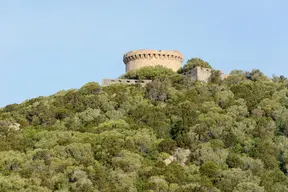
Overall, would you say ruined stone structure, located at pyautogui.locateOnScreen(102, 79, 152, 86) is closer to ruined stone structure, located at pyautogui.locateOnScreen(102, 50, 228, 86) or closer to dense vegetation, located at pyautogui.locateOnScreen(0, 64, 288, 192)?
dense vegetation, located at pyautogui.locateOnScreen(0, 64, 288, 192)

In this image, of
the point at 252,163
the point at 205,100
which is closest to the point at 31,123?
the point at 205,100

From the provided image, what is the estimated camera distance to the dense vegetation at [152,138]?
5369 cm

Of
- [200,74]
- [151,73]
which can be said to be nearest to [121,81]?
[151,73]

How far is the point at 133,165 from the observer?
182 feet

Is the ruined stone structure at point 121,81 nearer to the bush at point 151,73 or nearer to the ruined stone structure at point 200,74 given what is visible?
the bush at point 151,73

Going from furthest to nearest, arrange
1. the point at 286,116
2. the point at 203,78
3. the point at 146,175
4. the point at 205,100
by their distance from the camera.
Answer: the point at 203,78
the point at 205,100
the point at 286,116
the point at 146,175

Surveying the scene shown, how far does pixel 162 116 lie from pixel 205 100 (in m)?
5.11

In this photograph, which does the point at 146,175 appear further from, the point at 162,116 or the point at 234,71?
the point at 234,71

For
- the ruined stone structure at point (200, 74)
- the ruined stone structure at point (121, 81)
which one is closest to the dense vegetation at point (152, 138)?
the ruined stone structure at point (200, 74)

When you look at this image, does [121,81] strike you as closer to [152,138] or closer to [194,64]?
[194,64]

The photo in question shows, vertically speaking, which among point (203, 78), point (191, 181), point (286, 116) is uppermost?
point (203, 78)

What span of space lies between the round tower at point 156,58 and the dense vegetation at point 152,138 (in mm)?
6157

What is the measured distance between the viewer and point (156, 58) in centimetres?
7944

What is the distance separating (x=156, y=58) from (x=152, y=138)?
19.7 m
